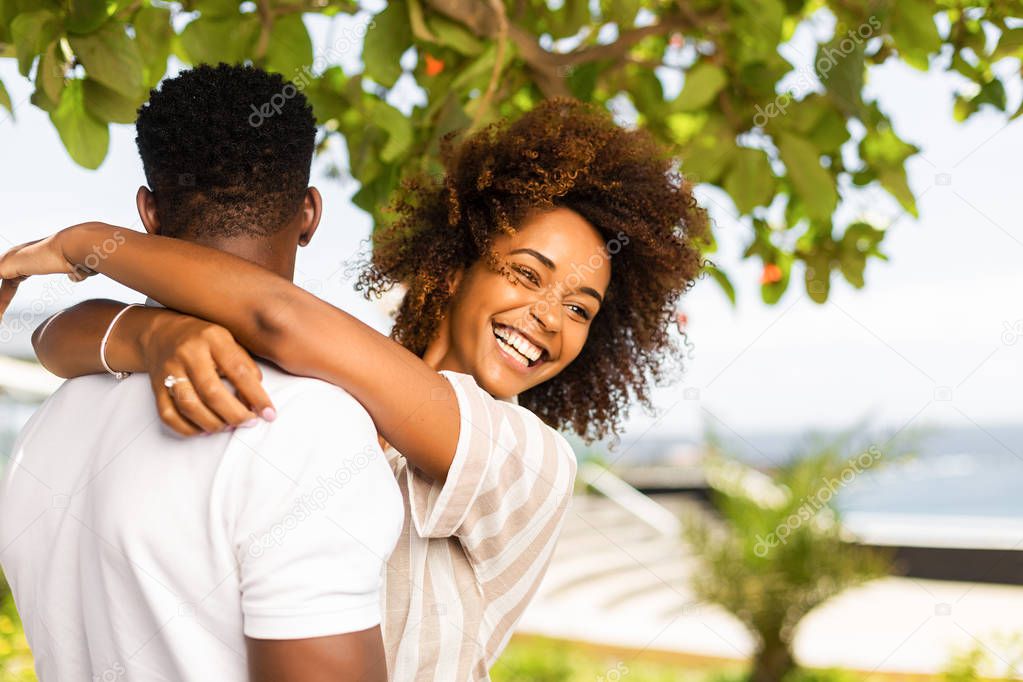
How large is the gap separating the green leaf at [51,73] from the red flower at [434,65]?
0.84 metres

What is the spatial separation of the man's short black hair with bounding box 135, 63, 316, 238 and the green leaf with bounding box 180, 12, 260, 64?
57 centimetres

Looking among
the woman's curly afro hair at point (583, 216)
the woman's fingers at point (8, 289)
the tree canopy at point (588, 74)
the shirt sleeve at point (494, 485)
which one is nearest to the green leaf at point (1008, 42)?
the tree canopy at point (588, 74)

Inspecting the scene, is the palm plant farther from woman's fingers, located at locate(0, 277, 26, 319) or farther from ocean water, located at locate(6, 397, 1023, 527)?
woman's fingers, located at locate(0, 277, 26, 319)

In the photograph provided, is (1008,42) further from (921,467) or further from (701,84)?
(921,467)

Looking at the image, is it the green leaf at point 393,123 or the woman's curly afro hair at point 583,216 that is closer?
the woman's curly afro hair at point 583,216

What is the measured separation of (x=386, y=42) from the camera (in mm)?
1771

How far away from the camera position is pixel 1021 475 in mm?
62375

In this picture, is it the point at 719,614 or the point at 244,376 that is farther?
the point at 719,614

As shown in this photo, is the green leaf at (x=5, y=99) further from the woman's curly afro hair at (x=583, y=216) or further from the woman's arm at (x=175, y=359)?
the woman's curly afro hair at (x=583, y=216)

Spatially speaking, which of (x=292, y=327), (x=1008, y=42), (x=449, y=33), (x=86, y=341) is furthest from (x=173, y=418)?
(x=1008, y=42)

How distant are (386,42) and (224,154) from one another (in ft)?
2.52

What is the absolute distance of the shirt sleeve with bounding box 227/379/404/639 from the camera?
91 centimetres

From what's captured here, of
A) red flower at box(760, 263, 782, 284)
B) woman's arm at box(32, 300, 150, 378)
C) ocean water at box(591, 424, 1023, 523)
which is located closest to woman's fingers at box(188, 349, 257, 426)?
woman's arm at box(32, 300, 150, 378)

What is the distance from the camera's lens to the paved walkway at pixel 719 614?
24.3ft
